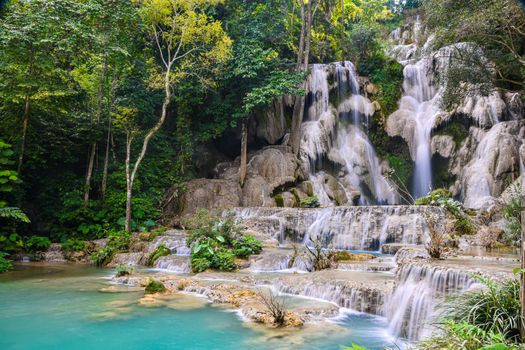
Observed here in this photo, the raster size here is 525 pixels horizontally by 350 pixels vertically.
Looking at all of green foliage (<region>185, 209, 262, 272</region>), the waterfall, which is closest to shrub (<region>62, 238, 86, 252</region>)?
green foliage (<region>185, 209, 262, 272</region>)

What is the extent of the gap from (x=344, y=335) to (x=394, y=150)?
18.2 m

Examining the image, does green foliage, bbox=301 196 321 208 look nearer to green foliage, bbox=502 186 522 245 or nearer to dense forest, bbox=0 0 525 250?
dense forest, bbox=0 0 525 250

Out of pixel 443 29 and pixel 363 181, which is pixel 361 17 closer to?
pixel 363 181

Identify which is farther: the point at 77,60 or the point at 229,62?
the point at 229,62

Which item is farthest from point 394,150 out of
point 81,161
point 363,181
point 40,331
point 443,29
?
point 40,331

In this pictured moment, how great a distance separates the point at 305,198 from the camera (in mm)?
19141

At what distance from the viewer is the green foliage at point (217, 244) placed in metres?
11.3

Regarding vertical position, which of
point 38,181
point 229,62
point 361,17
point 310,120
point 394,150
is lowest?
point 38,181

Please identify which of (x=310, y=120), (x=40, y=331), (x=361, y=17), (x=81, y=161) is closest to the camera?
(x=40, y=331)

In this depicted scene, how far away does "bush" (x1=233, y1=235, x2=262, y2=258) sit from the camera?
12.2 m

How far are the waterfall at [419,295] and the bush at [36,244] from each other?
1216cm

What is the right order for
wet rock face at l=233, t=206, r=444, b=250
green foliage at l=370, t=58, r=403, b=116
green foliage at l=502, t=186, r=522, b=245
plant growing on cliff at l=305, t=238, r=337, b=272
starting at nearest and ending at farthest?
green foliage at l=502, t=186, r=522, b=245 → plant growing on cliff at l=305, t=238, r=337, b=272 → wet rock face at l=233, t=206, r=444, b=250 → green foliage at l=370, t=58, r=403, b=116

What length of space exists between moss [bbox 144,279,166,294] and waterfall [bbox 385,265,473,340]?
468cm

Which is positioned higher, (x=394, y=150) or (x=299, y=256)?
(x=394, y=150)
